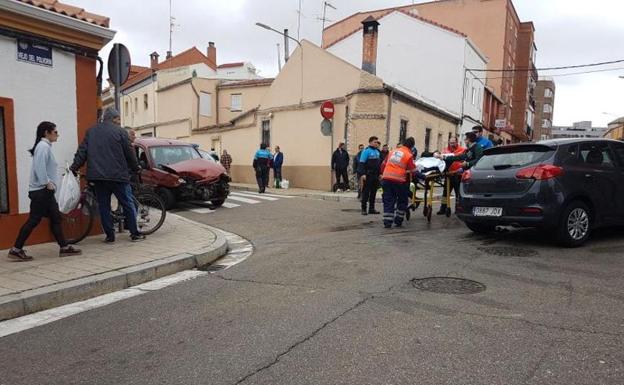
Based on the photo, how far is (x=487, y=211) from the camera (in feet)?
24.6

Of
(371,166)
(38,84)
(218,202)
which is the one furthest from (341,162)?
(38,84)

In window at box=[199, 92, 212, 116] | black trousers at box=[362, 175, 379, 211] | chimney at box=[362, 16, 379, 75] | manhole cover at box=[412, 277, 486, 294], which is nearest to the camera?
manhole cover at box=[412, 277, 486, 294]

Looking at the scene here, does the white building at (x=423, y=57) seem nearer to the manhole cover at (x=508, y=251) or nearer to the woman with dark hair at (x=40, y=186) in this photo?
the manhole cover at (x=508, y=251)

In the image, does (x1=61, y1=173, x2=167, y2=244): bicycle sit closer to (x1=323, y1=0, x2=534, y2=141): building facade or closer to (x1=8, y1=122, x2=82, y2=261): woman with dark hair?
(x1=8, y1=122, x2=82, y2=261): woman with dark hair

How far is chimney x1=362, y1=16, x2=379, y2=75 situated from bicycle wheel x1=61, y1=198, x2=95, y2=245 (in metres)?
14.8

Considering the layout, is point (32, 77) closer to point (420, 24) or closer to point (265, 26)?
point (265, 26)

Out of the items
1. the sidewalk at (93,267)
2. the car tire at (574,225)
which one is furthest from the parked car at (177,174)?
the car tire at (574,225)

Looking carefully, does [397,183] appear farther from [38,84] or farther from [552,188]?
[38,84]

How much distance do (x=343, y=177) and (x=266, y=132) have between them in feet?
20.5

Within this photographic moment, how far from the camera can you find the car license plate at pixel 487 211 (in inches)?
289

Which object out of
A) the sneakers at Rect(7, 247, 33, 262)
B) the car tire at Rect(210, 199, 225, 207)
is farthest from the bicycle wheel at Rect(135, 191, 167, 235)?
the car tire at Rect(210, 199, 225, 207)

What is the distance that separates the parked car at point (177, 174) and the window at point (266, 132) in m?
9.27

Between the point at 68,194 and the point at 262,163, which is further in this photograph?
the point at 262,163

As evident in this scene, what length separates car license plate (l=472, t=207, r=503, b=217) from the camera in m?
7.33
